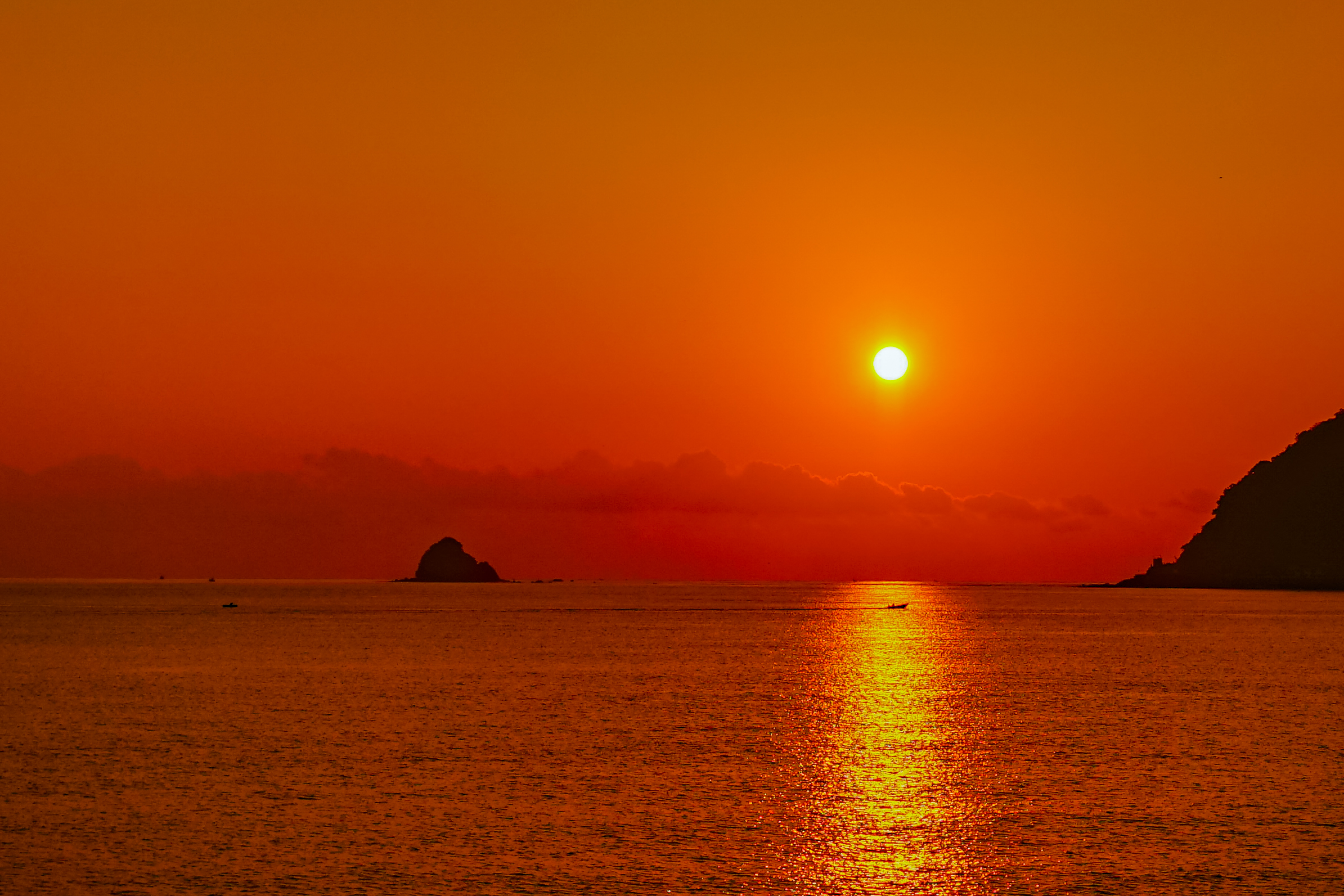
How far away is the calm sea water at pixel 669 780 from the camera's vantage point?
2833cm

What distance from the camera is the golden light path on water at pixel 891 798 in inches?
1101

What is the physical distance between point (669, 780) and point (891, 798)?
24.2ft

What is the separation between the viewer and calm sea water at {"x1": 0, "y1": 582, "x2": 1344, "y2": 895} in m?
28.3

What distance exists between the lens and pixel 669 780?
4041cm

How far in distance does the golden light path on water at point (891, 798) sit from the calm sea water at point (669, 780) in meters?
0.15

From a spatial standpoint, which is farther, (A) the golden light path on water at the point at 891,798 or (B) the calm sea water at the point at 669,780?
(B) the calm sea water at the point at 669,780

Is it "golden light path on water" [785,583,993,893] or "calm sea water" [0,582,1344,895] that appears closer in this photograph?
"golden light path on water" [785,583,993,893]

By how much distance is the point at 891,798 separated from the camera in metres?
37.1

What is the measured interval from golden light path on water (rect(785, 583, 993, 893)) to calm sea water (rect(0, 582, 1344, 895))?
0.50 feet

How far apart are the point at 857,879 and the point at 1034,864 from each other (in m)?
4.61

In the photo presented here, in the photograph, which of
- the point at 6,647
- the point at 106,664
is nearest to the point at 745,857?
the point at 106,664

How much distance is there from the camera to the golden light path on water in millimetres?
27969

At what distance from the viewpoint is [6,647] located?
121000mm

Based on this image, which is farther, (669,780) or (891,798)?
(669,780)
